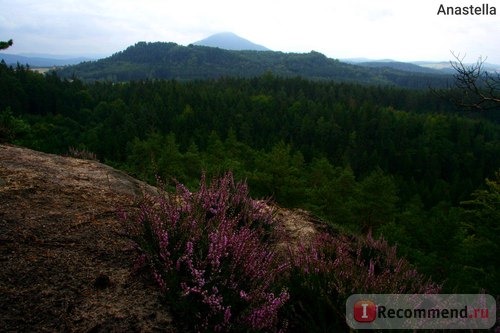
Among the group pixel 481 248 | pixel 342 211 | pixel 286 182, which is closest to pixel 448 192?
pixel 342 211

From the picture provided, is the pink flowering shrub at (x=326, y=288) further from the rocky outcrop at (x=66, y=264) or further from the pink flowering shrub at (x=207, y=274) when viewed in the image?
the rocky outcrop at (x=66, y=264)

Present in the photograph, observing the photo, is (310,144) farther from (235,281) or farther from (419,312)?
(235,281)

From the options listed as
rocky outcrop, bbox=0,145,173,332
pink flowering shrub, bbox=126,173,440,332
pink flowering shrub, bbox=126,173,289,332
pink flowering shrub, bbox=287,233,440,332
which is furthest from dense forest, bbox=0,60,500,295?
rocky outcrop, bbox=0,145,173,332

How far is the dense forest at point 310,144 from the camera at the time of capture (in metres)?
34.0

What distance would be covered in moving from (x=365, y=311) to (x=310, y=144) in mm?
92908

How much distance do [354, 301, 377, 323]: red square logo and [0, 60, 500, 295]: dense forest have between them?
17.3 metres

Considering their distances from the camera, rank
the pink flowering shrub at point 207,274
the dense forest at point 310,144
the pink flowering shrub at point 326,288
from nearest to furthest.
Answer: the pink flowering shrub at point 207,274, the pink flowering shrub at point 326,288, the dense forest at point 310,144

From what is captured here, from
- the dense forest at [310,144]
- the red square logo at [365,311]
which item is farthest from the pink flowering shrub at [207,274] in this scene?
the dense forest at [310,144]

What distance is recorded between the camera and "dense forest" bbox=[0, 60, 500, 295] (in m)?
34.0

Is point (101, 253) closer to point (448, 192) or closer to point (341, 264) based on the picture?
point (341, 264)

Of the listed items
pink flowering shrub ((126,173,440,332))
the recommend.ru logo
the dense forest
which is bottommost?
the dense forest

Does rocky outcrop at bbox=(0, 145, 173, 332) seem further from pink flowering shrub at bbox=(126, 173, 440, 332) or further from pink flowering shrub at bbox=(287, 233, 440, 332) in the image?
pink flowering shrub at bbox=(287, 233, 440, 332)

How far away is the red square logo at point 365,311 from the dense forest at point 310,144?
17302 mm

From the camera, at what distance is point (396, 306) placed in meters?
3.01
